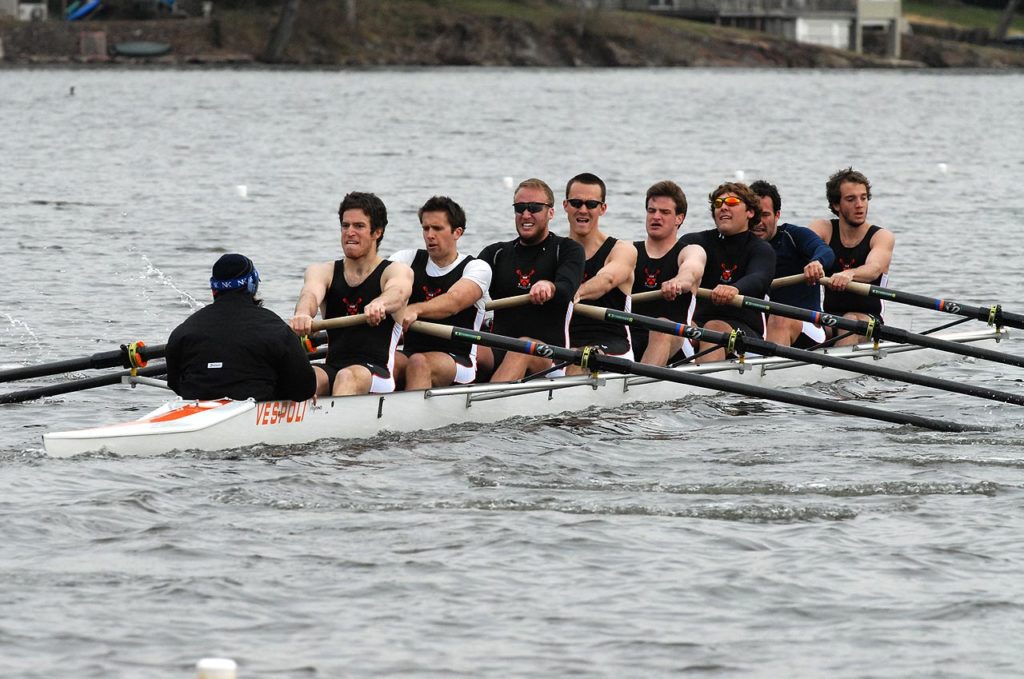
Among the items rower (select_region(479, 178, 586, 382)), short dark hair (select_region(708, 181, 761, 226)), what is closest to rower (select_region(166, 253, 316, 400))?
rower (select_region(479, 178, 586, 382))

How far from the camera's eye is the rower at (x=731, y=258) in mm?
12781

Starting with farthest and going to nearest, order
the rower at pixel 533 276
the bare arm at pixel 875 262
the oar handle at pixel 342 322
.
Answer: the bare arm at pixel 875 262, the rower at pixel 533 276, the oar handle at pixel 342 322

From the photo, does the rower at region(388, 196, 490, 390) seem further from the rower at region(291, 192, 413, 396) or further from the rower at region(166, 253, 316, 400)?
the rower at region(166, 253, 316, 400)

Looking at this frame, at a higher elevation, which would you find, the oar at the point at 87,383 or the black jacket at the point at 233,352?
the black jacket at the point at 233,352

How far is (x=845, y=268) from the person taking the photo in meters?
14.1

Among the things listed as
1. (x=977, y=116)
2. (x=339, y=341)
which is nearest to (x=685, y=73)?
(x=977, y=116)

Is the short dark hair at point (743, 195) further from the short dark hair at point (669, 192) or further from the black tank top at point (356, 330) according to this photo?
the black tank top at point (356, 330)

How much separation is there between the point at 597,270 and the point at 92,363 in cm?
362

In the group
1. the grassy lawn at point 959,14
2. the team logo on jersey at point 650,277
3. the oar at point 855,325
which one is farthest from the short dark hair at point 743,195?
the grassy lawn at point 959,14

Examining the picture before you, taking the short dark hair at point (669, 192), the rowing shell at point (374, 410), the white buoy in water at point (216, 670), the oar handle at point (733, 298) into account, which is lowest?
the white buoy in water at point (216, 670)

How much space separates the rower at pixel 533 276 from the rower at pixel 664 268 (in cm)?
96

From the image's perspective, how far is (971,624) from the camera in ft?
25.0

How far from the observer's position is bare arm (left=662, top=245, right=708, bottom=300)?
39.6 feet

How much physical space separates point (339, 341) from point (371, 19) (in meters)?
77.2
